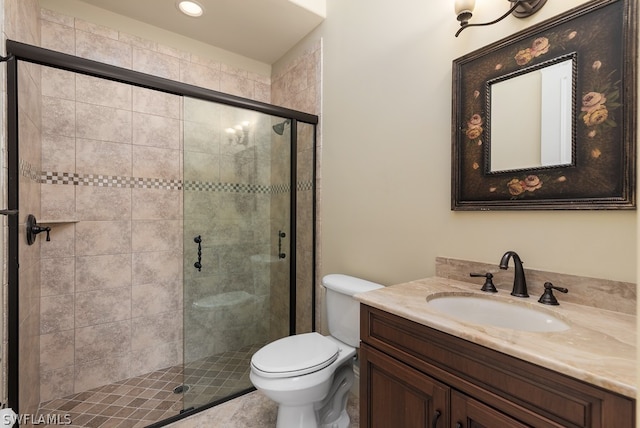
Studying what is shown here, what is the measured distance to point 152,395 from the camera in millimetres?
1932

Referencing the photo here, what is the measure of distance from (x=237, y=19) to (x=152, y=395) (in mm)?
2706

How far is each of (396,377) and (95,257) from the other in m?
2.11

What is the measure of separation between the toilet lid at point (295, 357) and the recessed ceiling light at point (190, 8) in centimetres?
228

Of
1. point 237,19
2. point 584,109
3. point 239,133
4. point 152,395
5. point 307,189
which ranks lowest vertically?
point 152,395

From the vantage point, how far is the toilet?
1.34 metres

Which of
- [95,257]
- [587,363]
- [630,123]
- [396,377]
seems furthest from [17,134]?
[630,123]

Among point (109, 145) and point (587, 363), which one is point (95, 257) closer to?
point (109, 145)

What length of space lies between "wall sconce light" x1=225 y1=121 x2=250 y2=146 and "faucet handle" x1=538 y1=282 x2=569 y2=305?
1.84 meters

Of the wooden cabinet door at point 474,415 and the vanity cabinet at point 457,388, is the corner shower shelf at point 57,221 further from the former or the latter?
the wooden cabinet door at point 474,415

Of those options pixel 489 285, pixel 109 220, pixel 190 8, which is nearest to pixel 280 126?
pixel 190 8

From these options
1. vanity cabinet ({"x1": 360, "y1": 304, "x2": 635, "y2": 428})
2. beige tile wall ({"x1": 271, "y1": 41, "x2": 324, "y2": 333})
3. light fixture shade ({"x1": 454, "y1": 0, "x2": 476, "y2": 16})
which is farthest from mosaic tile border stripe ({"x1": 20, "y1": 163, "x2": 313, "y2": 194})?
light fixture shade ({"x1": 454, "y1": 0, "x2": 476, "y2": 16})

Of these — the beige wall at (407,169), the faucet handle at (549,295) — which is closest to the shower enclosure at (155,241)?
the beige wall at (407,169)

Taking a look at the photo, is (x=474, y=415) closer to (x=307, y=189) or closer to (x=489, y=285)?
(x=489, y=285)

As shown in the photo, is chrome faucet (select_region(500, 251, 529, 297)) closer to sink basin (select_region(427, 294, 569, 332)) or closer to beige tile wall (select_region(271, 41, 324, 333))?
sink basin (select_region(427, 294, 569, 332))
